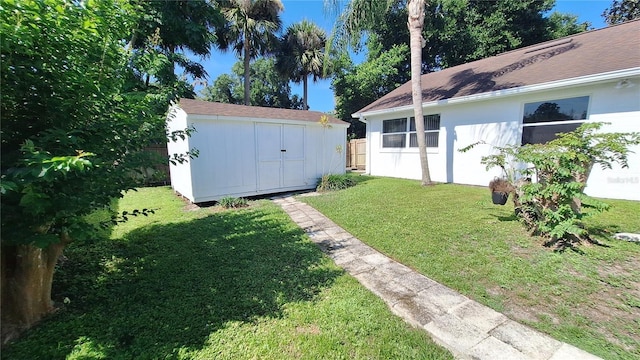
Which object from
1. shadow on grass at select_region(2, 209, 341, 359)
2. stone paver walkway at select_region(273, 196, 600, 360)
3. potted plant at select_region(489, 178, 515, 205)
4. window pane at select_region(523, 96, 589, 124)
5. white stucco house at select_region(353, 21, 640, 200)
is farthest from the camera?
window pane at select_region(523, 96, 589, 124)

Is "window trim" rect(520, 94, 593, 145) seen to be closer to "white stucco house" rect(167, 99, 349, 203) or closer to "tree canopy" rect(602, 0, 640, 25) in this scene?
"white stucco house" rect(167, 99, 349, 203)

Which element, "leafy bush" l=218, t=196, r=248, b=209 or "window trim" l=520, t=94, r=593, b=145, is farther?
"leafy bush" l=218, t=196, r=248, b=209

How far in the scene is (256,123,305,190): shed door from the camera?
750cm

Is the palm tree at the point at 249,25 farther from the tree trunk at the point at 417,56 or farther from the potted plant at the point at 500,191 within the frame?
the potted plant at the point at 500,191

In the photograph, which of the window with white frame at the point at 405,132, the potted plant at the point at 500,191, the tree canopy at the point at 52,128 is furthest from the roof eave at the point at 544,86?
the tree canopy at the point at 52,128

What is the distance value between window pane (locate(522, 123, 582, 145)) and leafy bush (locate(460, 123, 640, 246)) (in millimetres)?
3411

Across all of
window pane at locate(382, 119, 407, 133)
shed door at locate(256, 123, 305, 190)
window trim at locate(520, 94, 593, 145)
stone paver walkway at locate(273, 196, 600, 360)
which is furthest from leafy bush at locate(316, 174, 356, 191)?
window trim at locate(520, 94, 593, 145)

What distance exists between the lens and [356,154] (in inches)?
627

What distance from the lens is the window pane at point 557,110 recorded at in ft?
20.1

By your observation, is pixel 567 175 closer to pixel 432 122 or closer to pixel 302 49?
pixel 432 122

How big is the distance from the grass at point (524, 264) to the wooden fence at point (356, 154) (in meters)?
10.1

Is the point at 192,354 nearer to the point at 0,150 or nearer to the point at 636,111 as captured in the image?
the point at 0,150

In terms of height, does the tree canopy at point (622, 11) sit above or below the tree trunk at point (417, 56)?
above

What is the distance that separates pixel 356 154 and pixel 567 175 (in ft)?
41.8
